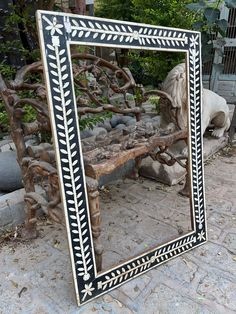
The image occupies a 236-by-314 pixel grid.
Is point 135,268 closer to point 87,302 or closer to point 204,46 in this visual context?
point 87,302

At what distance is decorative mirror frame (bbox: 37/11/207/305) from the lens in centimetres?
119

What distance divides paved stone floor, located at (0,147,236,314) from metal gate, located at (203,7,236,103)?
4312 millimetres

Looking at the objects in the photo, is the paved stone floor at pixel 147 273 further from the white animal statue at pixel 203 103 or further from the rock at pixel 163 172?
the white animal statue at pixel 203 103

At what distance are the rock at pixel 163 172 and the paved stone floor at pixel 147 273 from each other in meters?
0.18

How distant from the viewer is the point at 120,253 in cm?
181

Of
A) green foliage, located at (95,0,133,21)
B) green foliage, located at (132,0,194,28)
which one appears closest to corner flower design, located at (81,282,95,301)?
green foliage, located at (132,0,194,28)

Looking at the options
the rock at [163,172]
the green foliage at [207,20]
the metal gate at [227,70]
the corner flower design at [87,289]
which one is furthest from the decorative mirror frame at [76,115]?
the metal gate at [227,70]

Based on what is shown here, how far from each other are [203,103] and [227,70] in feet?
12.1

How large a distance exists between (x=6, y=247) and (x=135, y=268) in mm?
900

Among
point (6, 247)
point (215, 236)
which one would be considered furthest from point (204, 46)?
point (6, 247)

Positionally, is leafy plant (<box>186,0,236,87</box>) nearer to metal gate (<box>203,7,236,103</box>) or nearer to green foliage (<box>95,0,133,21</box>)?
metal gate (<box>203,7,236,103</box>)

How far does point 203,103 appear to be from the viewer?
299cm

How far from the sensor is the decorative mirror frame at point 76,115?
1.19 meters

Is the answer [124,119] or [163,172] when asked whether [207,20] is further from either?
[163,172]
